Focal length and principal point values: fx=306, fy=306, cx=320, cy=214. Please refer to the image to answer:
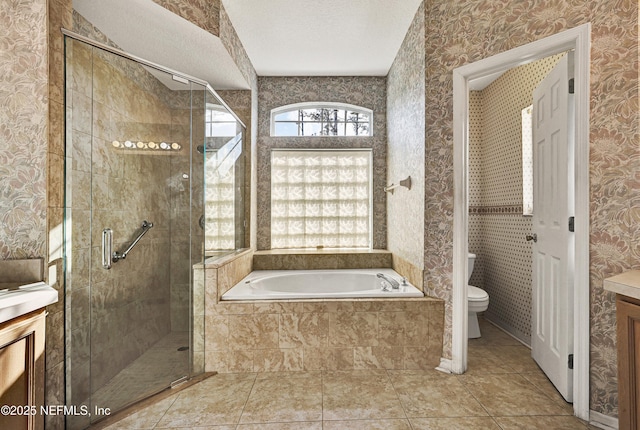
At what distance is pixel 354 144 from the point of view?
348 cm

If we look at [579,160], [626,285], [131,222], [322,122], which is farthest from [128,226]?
[579,160]

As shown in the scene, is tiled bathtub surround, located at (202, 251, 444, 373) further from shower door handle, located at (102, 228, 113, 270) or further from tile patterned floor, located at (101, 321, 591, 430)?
shower door handle, located at (102, 228, 113, 270)

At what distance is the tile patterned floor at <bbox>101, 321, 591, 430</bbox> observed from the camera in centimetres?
159

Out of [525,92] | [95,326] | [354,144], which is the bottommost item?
[95,326]

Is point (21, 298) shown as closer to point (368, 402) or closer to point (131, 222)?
point (131, 222)

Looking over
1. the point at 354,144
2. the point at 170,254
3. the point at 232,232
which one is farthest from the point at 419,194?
the point at 170,254

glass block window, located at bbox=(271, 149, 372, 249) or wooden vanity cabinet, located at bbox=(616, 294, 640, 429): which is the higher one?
glass block window, located at bbox=(271, 149, 372, 249)

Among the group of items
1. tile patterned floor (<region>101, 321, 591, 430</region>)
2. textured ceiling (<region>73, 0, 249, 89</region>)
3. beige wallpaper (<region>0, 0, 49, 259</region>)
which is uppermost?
textured ceiling (<region>73, 0, 249, 89</region>)

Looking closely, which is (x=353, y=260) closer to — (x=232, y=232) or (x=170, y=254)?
(x=232, y=232)

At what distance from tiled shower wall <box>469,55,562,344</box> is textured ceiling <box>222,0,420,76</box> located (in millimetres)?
1168

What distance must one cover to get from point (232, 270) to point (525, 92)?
301 cm

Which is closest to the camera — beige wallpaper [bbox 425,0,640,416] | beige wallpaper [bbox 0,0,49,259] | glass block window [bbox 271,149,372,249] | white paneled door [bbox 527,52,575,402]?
beige wallpaper [bbox 0,0,49,259]

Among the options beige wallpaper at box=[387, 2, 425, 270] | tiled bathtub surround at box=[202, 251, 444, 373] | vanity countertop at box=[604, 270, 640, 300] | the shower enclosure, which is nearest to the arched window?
beige wallpaper at box=[387, 2, 425, 270]

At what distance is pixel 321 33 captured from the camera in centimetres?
257
